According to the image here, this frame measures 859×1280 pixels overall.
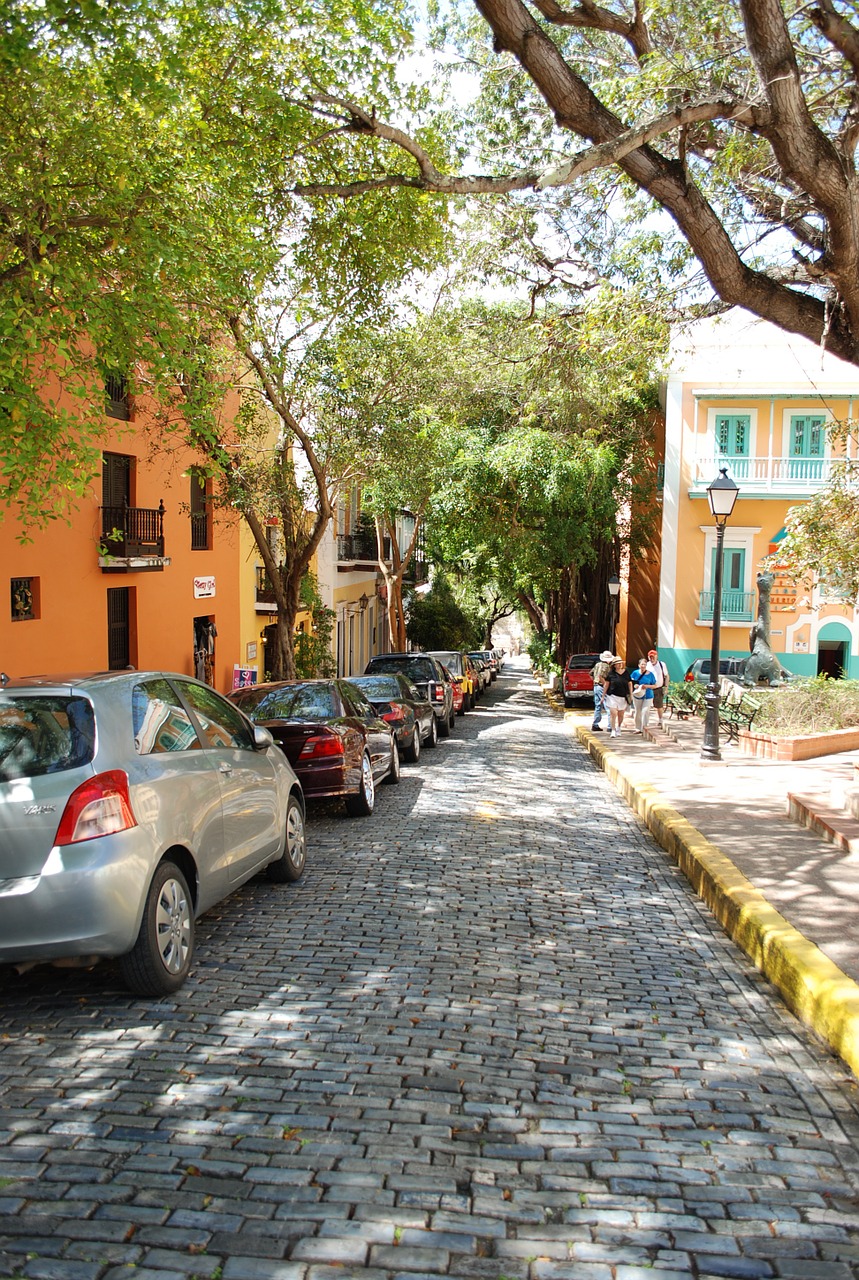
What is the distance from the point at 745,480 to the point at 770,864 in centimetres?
2282

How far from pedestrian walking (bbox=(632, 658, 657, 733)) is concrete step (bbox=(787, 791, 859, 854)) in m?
8.12

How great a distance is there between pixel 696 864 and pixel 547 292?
6.84 m

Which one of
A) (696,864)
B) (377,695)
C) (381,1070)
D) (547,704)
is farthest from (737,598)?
(381,1070)

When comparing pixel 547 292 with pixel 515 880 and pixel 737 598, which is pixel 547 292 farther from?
pixel 737 598

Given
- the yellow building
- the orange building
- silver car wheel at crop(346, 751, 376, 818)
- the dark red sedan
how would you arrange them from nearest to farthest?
the dark red sedan
silver car wheel at crop(346, 751, 376, 818)
the orange building
the yellow building

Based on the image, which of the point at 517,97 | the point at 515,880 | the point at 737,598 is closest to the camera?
the point at 515,880

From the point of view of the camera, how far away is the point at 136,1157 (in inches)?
138

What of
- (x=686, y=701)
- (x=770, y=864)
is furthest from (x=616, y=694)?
(x=770, y=864)

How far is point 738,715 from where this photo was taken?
18.5m

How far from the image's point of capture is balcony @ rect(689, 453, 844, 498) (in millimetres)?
28969

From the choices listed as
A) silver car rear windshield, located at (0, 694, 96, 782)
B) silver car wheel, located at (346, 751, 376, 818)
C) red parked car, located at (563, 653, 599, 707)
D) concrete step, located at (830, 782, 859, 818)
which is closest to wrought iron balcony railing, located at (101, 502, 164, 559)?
silver car wheel, located at (346, 751, 376, 818)

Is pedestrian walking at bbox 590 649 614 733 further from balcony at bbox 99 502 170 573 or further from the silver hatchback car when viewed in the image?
the silver hatchback car

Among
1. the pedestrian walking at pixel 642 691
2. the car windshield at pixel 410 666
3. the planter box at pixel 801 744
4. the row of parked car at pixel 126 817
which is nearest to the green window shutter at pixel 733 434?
the pedestrian walking at pixel 642 691

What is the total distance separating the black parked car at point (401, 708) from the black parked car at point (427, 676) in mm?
2456
